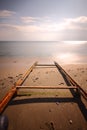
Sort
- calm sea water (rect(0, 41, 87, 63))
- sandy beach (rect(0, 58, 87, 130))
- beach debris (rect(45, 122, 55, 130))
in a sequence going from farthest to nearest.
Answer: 1. calm sea water (rect(0, 41, 87, 63))
2. sandy beach (rect(0, 58, 87, 130))
3. beach debris (rect(45, 122, 55, 130))

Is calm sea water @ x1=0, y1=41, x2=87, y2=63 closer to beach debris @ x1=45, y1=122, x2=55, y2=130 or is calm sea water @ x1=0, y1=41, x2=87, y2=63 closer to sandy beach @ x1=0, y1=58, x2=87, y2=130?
sandy beach @ x1=0, y1=58, x2=87, y2=130

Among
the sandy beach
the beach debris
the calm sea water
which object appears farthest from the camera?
the calm sea water

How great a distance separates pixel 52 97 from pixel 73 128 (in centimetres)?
188

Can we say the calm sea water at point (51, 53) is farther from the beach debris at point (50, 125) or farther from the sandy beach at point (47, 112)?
the beach debris at point (50, 125)

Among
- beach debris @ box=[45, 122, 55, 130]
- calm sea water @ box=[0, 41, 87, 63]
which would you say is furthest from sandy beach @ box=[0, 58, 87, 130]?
calm sea water @ box=[0, 41, 87, 63]

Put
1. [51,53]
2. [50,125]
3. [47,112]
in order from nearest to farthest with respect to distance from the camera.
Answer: [50,125] < [47,112] < [51,53]

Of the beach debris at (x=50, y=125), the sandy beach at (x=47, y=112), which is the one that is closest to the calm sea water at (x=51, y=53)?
the sandy beach at (x=47, y=112)

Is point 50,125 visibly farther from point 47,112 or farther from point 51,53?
point 51,53

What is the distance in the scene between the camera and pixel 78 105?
4809 millimetres

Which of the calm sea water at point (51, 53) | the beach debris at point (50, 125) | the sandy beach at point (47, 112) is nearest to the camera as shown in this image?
the beach debris at point (50, 125)

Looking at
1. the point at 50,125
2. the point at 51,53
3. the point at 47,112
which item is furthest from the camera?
the point at 51,53

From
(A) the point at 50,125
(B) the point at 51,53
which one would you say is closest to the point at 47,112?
(A) the point at 50,125

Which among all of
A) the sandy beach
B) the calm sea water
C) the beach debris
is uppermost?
the beach debris

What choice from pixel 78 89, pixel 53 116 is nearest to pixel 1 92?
pixel 53 116
